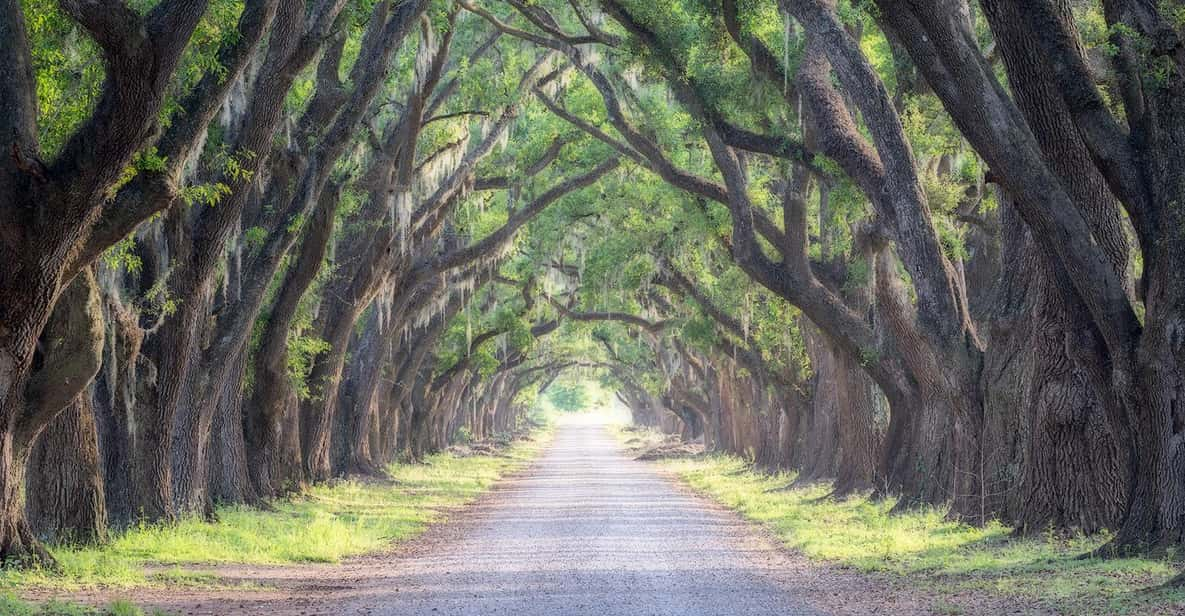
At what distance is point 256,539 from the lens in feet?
48.3

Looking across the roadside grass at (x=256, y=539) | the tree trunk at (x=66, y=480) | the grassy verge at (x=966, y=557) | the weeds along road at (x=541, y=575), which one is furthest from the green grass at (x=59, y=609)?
the grassy verge at (x=966, y=557)

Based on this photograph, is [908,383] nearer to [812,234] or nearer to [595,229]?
[812,234]

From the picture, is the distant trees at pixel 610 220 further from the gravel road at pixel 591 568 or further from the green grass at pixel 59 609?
the gravel road at pixel 591 568

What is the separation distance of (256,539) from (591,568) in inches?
171

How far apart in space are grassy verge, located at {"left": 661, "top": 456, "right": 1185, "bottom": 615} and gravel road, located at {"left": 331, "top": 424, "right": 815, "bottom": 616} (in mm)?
969

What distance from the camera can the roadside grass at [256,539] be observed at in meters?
11.1

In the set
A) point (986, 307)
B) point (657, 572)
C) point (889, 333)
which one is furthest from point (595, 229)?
point (657, 572)

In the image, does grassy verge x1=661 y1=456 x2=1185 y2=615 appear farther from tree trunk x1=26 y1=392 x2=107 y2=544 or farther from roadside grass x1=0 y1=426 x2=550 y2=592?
tree trunk x1=26 y1=392 x2=107 y2=544

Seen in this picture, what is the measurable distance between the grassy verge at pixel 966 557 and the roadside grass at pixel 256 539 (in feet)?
16.4

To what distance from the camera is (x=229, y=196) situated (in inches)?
551

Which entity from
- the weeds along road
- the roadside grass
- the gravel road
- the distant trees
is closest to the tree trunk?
the distant trees

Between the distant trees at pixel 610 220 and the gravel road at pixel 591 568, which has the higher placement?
the distant trees at pixel 610 220

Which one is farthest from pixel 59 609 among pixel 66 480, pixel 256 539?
pixel 256 539

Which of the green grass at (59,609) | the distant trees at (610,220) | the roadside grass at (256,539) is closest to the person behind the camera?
the green grass at (59,609)
